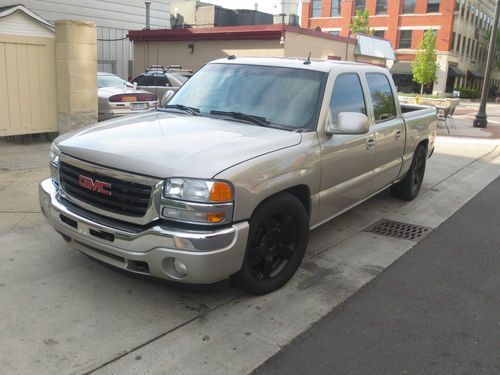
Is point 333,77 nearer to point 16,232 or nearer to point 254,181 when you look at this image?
point 254,181

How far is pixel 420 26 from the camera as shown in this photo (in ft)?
163

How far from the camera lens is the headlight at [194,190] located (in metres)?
3.25

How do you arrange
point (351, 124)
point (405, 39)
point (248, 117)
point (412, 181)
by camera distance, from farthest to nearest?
point (405, 39), point (412, 181), point (248, 117), point (351, 124)

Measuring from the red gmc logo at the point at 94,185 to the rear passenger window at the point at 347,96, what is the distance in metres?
2.09

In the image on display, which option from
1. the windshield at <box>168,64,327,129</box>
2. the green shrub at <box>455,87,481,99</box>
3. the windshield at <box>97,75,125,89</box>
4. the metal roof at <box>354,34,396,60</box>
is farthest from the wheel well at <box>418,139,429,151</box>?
the green shrub at <box>455,87,481,99</box>

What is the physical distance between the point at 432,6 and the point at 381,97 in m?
49.0

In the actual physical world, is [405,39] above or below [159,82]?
above

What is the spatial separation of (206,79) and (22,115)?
15.9 feet

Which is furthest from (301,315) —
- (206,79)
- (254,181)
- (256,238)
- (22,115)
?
(22,115)

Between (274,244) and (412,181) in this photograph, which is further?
(412,181)

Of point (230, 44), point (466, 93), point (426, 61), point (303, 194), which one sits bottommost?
point (466, 93)

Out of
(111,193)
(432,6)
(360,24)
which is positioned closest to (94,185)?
(111,193)

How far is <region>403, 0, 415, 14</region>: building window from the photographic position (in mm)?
49750

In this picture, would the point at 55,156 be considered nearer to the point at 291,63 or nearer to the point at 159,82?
the point at 291,63
